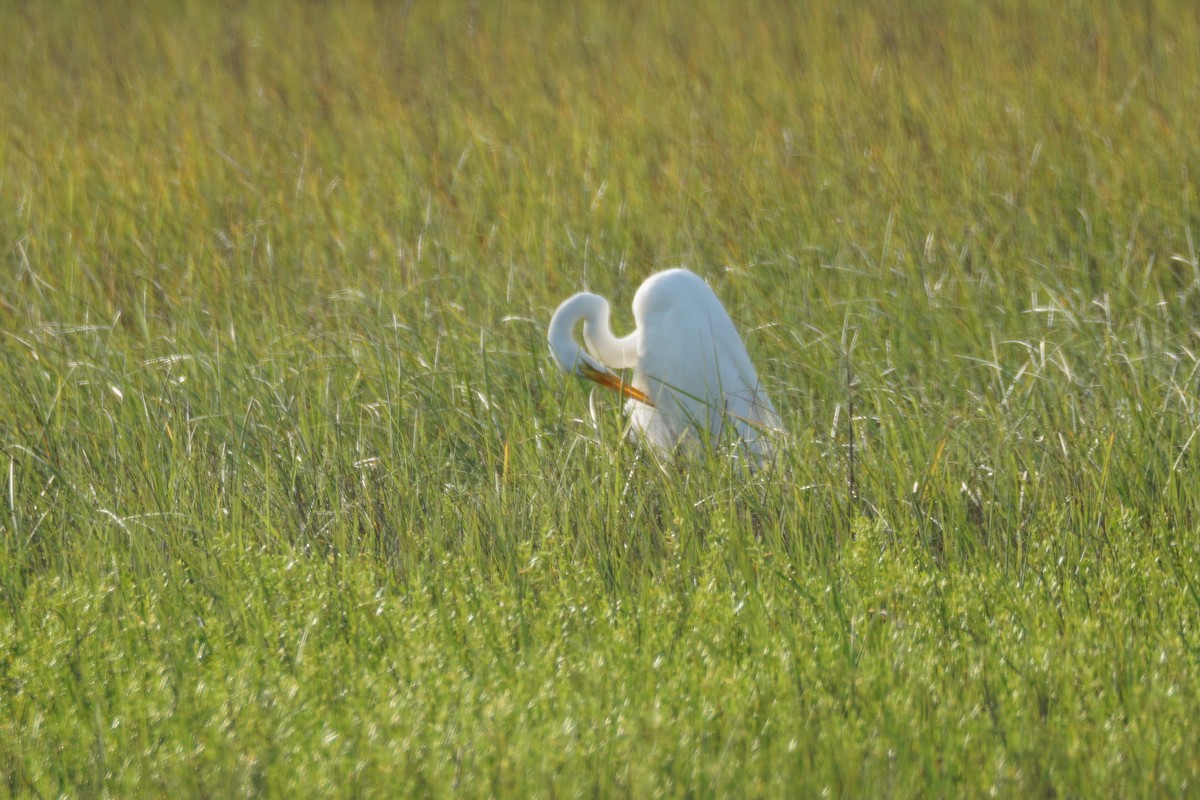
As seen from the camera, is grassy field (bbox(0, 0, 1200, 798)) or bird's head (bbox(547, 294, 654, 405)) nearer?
grassy field (bbox(0, 0, 1200, 798))

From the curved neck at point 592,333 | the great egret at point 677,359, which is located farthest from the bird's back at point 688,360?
the curved neck at point 592,333

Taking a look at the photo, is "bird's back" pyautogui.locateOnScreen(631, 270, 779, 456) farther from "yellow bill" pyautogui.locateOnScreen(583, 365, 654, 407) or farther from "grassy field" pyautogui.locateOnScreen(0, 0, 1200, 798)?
"grassy field" pyautogui.locateOnScreen(0, 0, 1200, 798)

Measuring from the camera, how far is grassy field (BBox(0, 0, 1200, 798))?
1.90 metres

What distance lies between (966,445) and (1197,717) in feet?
3.44

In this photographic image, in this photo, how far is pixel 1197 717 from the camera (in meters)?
1.85

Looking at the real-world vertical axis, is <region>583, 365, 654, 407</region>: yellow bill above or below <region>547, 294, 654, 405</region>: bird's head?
below

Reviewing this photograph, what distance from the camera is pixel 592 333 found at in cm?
336

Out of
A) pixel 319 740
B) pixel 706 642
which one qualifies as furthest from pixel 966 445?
pixel 319 740

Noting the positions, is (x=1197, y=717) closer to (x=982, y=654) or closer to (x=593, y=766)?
(x=982, y=654)

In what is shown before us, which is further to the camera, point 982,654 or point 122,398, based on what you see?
point 122,398

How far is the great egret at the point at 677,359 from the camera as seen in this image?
3143 mm

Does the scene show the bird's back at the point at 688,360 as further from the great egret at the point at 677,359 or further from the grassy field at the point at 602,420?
the grassy field at the point at 602,420

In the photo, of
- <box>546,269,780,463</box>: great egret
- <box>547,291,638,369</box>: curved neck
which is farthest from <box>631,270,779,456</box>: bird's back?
<box>547,291,638,369</box>: curved neck

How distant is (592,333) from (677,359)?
0.92 ft
